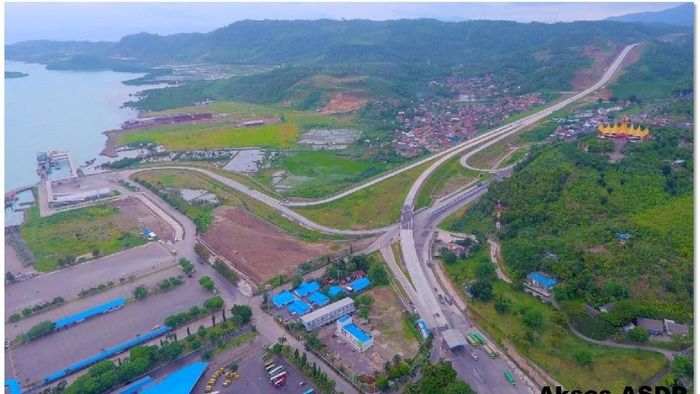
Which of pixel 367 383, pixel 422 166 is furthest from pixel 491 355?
pixel 422 166

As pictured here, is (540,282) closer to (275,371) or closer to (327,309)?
(327,309)

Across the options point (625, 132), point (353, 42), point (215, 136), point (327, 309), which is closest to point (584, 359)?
point (327, 309)

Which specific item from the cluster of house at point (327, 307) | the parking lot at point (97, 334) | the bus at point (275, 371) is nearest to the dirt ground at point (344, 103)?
the cluster of house at point (327, 307)

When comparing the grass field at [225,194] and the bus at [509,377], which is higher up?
the grass field at [225,194]

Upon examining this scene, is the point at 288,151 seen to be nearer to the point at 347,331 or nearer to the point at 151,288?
the point at 151,288

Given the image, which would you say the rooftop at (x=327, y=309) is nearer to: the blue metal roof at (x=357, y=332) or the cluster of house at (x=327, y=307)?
the cluster of house at (x=327, y=307)

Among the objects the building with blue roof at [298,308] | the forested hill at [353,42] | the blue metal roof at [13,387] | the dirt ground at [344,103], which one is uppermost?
the forested hill at [353,42]
